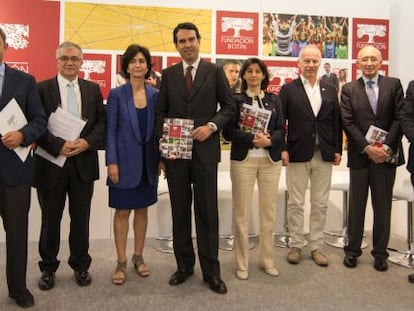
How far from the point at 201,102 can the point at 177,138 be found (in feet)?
0.96

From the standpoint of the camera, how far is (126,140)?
9.28 feet

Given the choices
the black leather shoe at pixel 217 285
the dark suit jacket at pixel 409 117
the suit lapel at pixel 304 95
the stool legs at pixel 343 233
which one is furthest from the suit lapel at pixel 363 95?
the black leather shoe at pixel 217 285

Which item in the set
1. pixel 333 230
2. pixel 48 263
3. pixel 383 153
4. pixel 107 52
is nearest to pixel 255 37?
pixel 107 52

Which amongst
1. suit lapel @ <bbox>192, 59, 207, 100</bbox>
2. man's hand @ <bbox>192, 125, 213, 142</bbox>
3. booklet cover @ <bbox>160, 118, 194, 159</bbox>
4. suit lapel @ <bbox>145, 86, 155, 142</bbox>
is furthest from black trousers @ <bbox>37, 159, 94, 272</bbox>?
suit lapel @ <bbox>192, 59, 207, 100</bbox>

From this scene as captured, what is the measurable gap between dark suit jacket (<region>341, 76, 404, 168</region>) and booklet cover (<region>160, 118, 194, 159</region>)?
1394 millimetres

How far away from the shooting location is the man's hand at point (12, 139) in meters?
2.34

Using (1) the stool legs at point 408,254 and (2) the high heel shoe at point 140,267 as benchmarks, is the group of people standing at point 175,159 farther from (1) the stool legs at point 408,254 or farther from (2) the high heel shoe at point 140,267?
(1) the stool legs at point 408,254

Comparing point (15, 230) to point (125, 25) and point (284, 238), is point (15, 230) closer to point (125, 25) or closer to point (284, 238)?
point (125, 25)

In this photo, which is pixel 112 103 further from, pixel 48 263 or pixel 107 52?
pixel 107 52

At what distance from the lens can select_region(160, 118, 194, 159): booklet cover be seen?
8.72 feet

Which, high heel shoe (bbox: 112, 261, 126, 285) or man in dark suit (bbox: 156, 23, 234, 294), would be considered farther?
high heel shoe (bbox: 112, 261, 126, 285)

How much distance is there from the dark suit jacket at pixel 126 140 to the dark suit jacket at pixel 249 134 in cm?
59

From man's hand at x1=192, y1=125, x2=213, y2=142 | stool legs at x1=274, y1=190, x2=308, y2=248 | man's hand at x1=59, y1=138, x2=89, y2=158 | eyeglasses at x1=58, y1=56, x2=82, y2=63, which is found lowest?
stool legs at x1=274, y1=190, x2=308, y2=248

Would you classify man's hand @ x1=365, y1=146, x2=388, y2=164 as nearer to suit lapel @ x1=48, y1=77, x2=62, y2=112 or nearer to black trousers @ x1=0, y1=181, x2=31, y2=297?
suit lapel @ x1=48, y1=77, x2=62, y2=112
